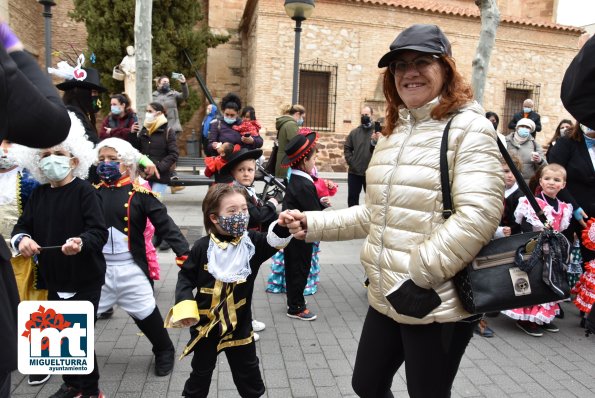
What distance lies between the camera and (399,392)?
3.21 metres

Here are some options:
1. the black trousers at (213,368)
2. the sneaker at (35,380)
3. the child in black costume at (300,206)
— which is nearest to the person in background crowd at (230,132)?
the child in black costume at (300,206)

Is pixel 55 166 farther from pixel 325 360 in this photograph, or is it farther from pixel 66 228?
pixel 325 360

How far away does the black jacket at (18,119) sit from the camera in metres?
1.32

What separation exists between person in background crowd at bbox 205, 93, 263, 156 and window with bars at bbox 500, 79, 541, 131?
15.0 m

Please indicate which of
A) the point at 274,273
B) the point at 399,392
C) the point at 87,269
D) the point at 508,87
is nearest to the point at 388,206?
the point at 399,392

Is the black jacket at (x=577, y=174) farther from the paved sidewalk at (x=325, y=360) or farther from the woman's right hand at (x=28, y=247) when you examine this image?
the woman's right hand at (x=28, y=247)

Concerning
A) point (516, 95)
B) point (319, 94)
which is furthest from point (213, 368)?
point (516, 95)

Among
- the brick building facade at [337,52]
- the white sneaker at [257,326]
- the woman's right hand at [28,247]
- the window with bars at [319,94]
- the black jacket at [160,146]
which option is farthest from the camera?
the window with bars at [319,94]

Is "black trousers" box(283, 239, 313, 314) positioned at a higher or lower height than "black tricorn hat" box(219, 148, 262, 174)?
lower

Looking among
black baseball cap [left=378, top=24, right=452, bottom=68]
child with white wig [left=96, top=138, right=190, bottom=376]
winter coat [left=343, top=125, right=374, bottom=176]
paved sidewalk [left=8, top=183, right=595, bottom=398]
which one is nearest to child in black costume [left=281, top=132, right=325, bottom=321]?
paved sidewalk [left=8, top=183, right=595, bottom=398]

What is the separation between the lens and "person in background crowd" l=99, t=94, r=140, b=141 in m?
6.59

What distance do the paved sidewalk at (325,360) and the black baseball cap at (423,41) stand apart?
2304mm

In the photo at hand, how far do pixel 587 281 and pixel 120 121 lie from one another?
245 inches

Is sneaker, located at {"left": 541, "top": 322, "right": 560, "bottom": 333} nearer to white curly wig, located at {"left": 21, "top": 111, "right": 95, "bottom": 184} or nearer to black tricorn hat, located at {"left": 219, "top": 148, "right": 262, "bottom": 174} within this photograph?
black tricorn hat, located at {"left": 219, "top": 148, "right": 262, "bottom": 174}
